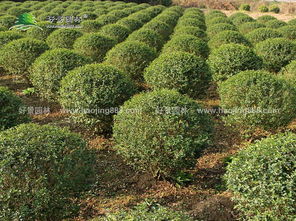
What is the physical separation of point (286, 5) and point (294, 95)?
40278 mm

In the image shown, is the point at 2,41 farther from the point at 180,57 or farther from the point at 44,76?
the point at 180,57

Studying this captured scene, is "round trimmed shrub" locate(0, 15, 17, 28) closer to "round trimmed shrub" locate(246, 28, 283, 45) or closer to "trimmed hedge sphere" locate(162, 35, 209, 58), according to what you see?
"trimmed hedge sphere" locate(162, 35, 209, 58)

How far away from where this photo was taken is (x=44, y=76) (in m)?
7.83

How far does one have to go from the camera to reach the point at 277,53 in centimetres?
1020

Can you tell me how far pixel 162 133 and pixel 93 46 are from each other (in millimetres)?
6713

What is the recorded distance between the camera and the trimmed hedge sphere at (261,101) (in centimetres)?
600

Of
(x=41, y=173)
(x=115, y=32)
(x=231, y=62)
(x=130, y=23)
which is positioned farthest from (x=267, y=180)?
(x=130, y=23)

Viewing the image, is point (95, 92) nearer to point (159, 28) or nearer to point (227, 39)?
point (227, 39)

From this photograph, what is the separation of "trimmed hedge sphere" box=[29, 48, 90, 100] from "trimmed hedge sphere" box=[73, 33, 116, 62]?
2.20m

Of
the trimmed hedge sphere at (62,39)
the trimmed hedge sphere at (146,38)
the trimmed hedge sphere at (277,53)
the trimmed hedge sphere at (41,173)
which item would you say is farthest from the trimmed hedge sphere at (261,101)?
the trimmed hedge sphere at (62,39)

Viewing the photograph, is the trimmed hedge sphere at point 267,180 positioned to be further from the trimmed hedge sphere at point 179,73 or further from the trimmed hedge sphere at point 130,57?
the trimmed hedge sphere at point 130,57

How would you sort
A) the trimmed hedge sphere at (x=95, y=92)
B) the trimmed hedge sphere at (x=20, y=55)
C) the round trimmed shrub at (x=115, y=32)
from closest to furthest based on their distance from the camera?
the trimmed hedge sphere at (x=95, y=92) < the trimmed hedge sphere at (x=20, y=55) < the round trimmed shrub at (x=115, y=32)

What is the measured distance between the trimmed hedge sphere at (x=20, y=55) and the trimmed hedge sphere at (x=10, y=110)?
3744 mm

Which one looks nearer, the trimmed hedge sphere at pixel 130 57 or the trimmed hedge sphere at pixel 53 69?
the trimmed hedge sphere at pixel 53 69
